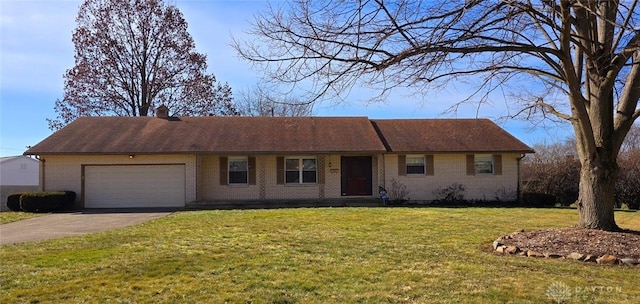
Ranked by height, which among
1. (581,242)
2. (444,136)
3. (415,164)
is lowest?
(581,242)

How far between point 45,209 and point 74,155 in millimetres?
2712

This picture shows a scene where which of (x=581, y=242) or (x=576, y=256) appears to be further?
(x=581, y=242)

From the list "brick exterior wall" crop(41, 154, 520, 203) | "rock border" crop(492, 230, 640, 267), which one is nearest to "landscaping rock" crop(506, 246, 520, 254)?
"rock border" crop(492, 230, 640, 267)

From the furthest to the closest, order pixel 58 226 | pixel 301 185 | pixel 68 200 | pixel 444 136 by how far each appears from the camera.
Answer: pixel 444 136 → pixel 301 185 → pixel 68 200 → pixel 58 226

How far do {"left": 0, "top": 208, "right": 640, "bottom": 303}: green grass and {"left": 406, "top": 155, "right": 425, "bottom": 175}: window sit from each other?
11139mm

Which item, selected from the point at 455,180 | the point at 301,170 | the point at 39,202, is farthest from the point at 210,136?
the point at 455,180

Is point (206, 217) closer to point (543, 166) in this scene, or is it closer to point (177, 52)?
point (543, 166)

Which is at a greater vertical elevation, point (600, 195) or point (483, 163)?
point (483, 163)

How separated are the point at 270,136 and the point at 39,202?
999cm

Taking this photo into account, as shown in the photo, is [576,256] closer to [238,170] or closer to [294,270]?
[294,270]

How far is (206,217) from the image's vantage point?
15.1 metres

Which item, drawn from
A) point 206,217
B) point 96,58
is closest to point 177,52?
point 96,58

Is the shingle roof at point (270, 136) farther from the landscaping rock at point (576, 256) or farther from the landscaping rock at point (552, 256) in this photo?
the landscaping rock at point (576, 256)

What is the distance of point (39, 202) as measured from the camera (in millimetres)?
19172
